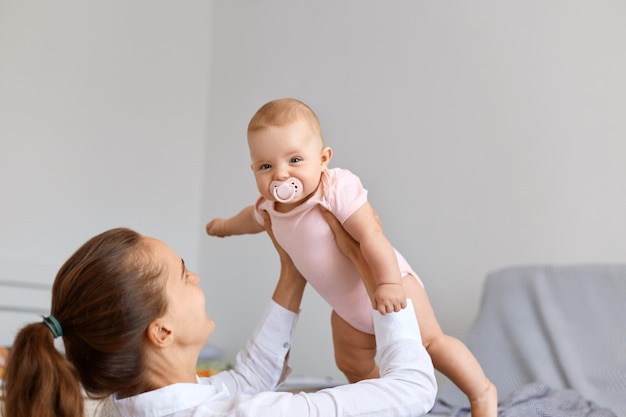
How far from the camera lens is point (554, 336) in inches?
70.7

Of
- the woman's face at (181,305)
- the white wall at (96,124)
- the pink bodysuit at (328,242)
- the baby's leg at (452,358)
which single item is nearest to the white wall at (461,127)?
the white wall at (96,124)

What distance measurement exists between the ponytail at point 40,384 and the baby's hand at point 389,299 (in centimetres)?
44

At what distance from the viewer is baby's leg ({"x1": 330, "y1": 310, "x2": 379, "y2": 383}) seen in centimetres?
128

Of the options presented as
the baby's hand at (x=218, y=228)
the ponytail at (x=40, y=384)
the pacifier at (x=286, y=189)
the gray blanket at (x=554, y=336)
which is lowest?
the gray blanket at (x=554, y=336)

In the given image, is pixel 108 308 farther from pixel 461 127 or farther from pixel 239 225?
pixel 461 127

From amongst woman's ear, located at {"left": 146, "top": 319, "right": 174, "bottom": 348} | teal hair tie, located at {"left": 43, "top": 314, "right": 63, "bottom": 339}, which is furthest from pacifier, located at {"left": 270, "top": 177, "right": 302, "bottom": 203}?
teal hair tie, located at {"left": 43, "top": 314, "right": 63, "bottom": 339}

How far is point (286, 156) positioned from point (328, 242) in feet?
0.53

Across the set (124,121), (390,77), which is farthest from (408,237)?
(124,121)

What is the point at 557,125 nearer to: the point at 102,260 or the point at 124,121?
the point at 102,260

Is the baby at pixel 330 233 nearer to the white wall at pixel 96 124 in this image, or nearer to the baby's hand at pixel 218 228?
the baby's hand at pixel 218 228

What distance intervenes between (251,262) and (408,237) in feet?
2.76

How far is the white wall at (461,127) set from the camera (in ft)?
6.95

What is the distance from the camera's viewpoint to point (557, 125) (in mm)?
2180

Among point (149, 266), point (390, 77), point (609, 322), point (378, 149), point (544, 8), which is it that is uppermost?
point (544, 8)
